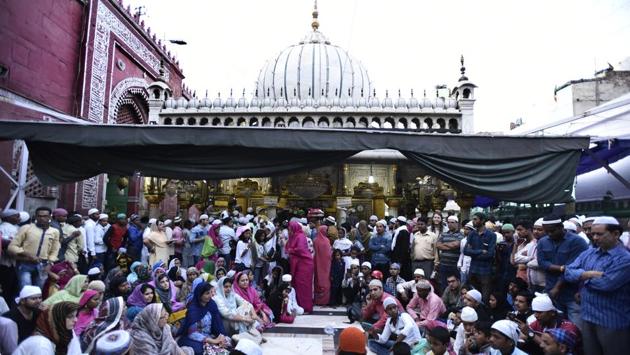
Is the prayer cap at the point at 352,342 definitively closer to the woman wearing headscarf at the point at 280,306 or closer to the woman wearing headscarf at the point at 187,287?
the woman wearing headscarf at the point at 187,287

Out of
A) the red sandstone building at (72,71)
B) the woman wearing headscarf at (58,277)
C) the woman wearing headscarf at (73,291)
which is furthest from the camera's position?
the red sandstone building at (72,71)

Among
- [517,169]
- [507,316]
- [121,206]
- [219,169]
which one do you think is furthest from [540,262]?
[121,206]

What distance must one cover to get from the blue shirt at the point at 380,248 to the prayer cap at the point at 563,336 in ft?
12.4

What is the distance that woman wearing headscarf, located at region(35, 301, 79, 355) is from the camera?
3.43 meters

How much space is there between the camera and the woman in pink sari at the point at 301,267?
23.7ft

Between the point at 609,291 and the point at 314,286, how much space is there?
16.5ft

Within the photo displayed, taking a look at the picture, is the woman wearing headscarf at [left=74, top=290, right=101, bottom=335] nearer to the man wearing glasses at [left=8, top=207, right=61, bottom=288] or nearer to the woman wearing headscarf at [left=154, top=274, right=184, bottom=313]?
the woman wearing headscarf at [left=154, top=274, right=184, bottom=313]

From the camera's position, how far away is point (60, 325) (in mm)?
3430

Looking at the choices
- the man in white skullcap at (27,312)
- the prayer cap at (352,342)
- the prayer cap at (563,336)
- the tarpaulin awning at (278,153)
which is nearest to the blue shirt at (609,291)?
the prayer cap at (563,336)

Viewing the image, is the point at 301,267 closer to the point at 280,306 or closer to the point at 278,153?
the point at 280,306

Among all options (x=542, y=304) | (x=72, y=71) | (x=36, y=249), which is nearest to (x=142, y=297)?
(x=36, y=249)

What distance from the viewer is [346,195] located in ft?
39.6

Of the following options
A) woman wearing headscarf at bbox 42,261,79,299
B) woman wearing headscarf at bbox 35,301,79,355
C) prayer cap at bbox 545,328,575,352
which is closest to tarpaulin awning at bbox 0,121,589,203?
woman wearing headscarf at bbox 42,261,79,299

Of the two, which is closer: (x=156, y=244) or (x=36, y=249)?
(x=36, y=249)
